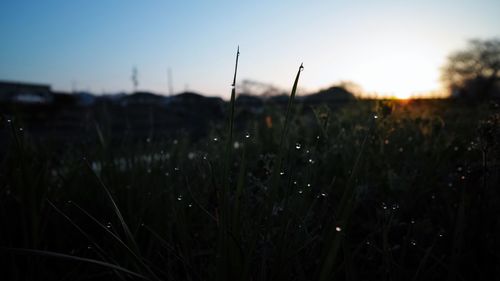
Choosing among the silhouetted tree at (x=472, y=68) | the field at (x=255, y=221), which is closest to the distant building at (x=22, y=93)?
the field at (x=255, y=221)

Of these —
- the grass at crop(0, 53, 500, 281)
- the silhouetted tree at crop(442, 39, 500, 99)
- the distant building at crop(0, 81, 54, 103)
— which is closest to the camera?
the grass at crop(0, 53, 500, 281)

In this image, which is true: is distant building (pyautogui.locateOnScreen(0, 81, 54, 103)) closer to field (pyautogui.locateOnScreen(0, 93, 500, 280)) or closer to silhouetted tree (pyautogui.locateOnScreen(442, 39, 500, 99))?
field (pyautogui.locateOnScreen(0, 93, 500, 280))

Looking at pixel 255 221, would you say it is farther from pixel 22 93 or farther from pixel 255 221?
pixel 22 93

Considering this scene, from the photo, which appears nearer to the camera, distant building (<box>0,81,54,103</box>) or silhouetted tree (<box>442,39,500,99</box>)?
distant building (<box>0,81,54,103</box>)

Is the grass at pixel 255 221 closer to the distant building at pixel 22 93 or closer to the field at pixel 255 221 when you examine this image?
the field at pixel 255 221

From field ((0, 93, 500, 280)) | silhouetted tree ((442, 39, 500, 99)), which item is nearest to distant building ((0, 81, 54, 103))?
field ((0, 93, 500, 280))

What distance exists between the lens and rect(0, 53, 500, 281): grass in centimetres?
78

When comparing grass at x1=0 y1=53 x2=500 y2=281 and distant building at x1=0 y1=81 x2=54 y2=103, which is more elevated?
distant building at x1=0 y1=81 x2=54 y2=103

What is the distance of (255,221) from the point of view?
1.24 metres

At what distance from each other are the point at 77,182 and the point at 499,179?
221 cm

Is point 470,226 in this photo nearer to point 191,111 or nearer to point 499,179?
point 499,179

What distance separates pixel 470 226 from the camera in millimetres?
1272

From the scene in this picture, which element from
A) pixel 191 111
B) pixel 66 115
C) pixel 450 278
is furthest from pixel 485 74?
pixel 450 278

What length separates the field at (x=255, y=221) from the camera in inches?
30.8
